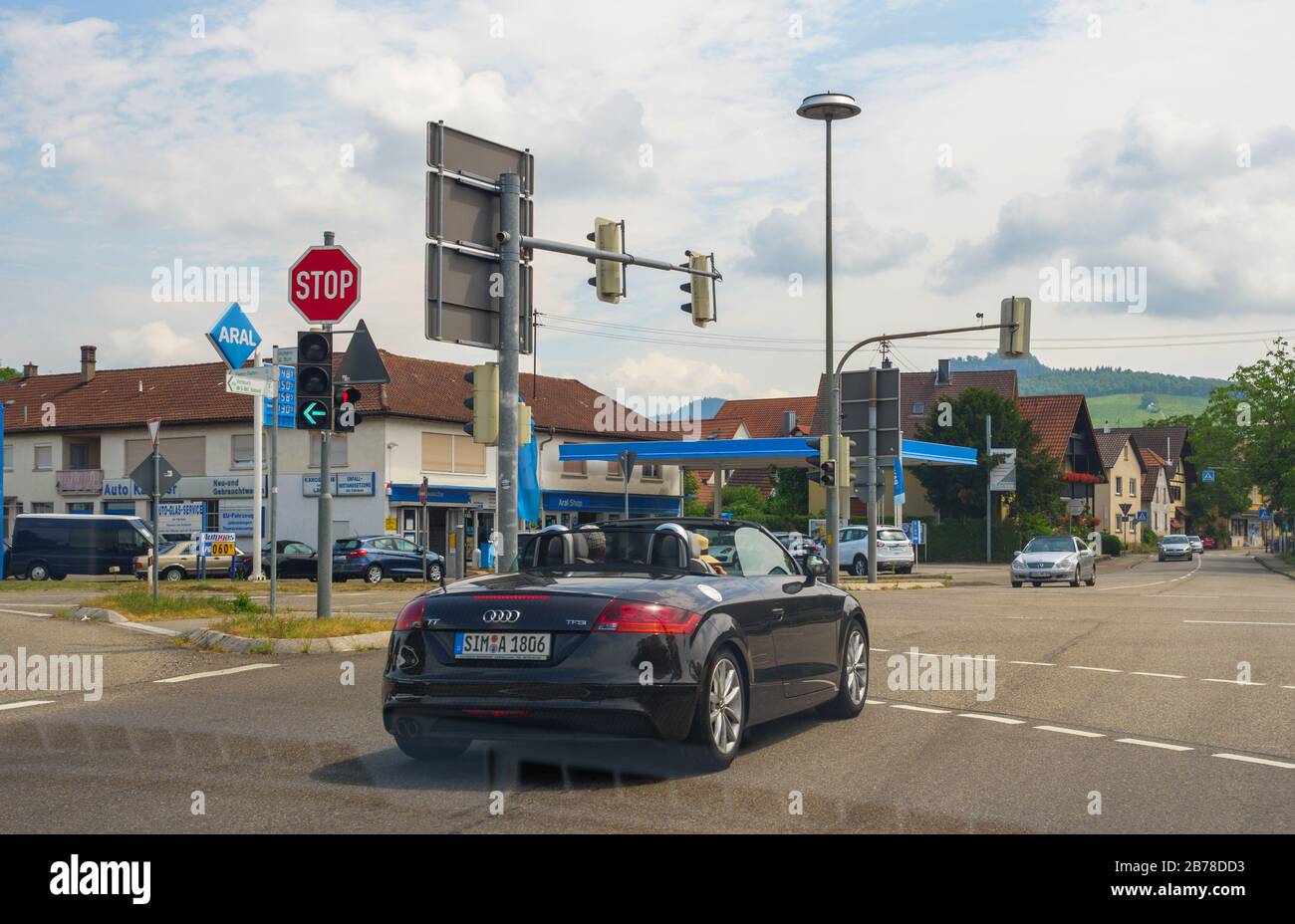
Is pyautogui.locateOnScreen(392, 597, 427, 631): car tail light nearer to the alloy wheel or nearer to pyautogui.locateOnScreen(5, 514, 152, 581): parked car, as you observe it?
the alloy wheel

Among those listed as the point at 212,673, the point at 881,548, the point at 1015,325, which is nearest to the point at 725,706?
the point at 212,673

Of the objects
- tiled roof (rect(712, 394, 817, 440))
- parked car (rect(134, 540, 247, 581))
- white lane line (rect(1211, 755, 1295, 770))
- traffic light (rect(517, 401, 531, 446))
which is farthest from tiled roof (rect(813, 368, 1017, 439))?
white lane line (rect(1211, 755, 1295, 770))

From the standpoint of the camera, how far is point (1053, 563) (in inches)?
1448

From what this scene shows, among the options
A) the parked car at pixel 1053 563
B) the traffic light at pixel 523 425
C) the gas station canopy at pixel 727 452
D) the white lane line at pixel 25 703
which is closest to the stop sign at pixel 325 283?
the traffic light at pixel 523 425

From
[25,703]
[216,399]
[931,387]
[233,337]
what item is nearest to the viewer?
[25,703]

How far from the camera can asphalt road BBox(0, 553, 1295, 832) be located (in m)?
6.41

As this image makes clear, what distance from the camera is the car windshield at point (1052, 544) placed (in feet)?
124

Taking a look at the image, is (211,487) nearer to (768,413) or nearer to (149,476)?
(149,476)

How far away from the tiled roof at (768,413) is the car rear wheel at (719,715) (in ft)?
285

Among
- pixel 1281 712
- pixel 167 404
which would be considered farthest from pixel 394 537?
pixel 1281 712

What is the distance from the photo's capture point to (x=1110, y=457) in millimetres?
100625

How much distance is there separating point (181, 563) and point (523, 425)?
88.3 feet

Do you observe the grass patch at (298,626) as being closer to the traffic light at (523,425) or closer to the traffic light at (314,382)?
the traffic light at (314,382)

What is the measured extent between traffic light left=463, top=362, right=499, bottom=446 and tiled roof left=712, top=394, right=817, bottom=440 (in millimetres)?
79786
